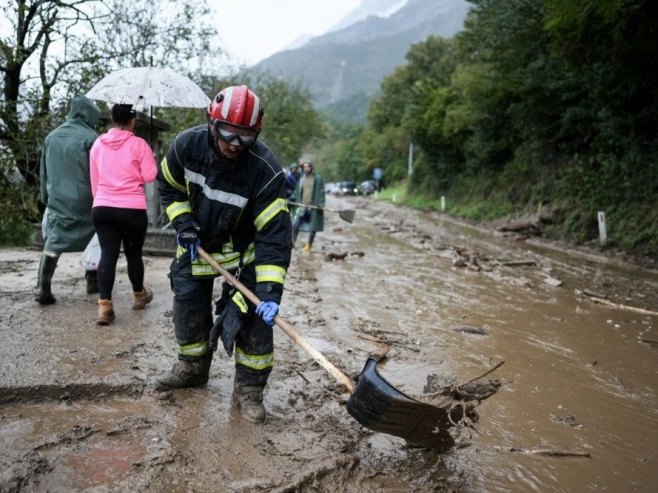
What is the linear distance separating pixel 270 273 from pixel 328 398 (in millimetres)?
1105

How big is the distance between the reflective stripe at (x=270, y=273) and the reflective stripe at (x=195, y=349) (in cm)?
69

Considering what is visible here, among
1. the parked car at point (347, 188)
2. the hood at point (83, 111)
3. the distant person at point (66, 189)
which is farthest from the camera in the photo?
the parked car at point (347, 188)

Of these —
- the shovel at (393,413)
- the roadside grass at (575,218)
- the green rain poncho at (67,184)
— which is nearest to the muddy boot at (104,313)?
the green rain poncho at (67,184)

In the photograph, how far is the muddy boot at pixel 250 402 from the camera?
Result: 9.98 ft

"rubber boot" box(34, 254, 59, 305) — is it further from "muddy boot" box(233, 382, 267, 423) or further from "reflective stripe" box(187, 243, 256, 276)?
"muddy boot" box(233, 382, 267, 423)

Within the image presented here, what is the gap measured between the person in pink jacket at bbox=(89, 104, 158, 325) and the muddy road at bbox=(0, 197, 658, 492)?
0.55 meters

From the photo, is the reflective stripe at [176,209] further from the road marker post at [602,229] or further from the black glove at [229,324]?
the road marker post at [602,229]

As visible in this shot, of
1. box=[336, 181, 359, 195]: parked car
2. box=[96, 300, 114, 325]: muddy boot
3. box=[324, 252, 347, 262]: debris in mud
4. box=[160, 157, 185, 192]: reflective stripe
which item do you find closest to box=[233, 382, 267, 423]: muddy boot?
box=[160, 157, 185, 192]: reflective stripe

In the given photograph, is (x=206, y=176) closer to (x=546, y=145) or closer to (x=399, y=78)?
(x=546, y=145)

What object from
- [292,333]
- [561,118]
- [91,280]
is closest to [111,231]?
[91,280]

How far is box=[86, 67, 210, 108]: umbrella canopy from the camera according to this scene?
5.11m

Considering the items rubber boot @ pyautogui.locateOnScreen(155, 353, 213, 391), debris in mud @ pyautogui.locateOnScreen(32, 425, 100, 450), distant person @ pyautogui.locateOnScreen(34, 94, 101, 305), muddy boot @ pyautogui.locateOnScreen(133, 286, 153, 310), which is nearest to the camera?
debris in mud @ pyautogui.locateOnScreen(32, 425, 100, 450)

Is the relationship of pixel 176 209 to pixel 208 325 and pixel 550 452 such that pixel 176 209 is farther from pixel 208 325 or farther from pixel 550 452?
pixel 550 452

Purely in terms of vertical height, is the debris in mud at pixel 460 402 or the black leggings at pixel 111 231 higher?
the black leggings at pixel 111 231
